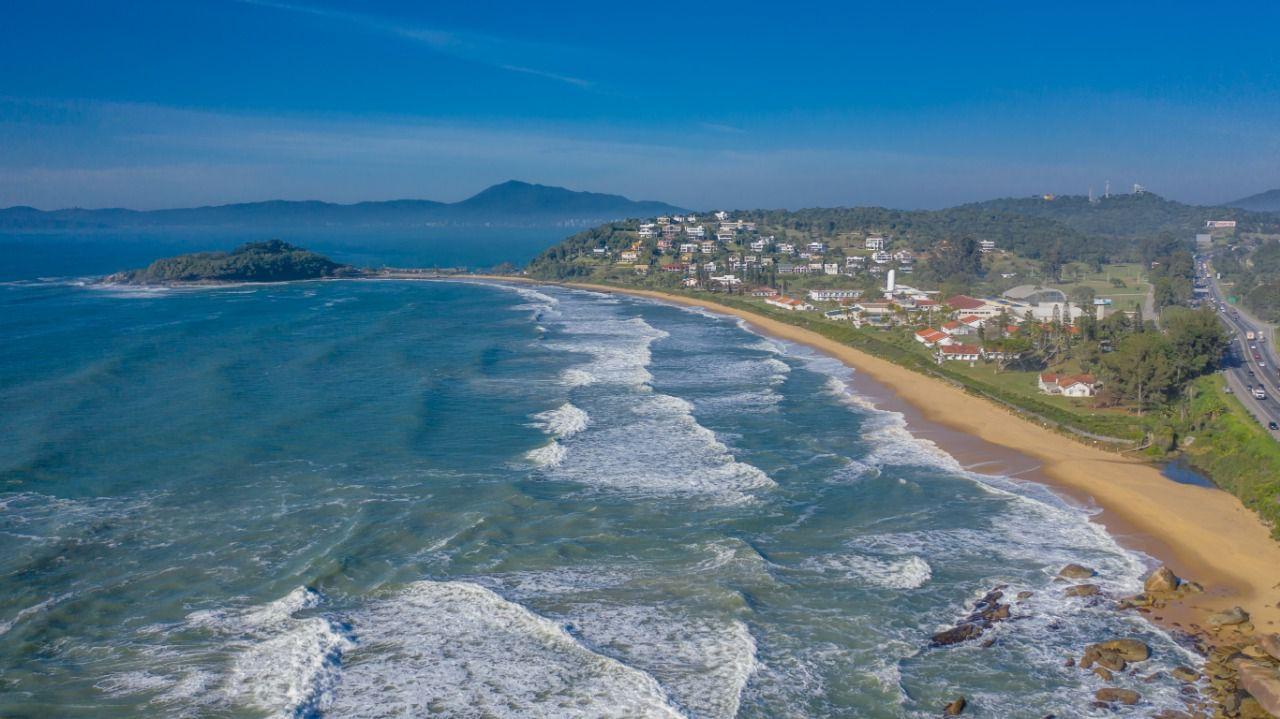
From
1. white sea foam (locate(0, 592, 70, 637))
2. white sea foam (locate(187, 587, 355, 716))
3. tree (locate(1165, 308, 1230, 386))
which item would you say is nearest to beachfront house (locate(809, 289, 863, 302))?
tree (locate(1165, 308, 1230, 386))

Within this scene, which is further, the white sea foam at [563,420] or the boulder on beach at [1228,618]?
the white sea foam at [563,420]

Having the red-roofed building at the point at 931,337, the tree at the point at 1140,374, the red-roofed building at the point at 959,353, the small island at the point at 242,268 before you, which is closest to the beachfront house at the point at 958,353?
the red-roofed building at the point at 959,353

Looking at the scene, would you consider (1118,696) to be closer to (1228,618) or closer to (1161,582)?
(1228,618)

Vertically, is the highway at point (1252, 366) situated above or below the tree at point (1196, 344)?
below

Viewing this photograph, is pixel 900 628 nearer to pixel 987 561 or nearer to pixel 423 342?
pixel 987 561

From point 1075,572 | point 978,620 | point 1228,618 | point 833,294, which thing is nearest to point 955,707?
point 978,620

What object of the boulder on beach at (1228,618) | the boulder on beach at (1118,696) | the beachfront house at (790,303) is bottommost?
the boulder on beach at (1118,696)

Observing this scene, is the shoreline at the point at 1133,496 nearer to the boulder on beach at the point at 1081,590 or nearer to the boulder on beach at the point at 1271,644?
the boulder on beach at the point at 1271,644
